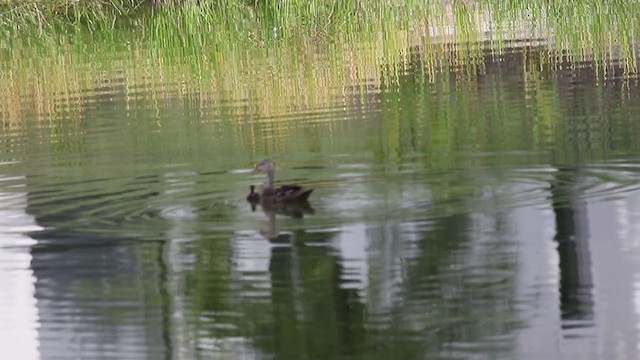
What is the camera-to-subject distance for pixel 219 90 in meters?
17.6

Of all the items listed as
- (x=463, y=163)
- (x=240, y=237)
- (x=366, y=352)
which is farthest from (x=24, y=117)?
(x=366, y=352)

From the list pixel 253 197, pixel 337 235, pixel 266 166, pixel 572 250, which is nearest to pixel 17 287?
pixel 337 235

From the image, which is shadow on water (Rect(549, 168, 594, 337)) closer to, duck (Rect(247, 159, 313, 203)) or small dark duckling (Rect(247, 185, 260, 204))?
duck (Rect(247, 159, 313, 203))

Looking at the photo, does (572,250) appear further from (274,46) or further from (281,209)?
(274,46)

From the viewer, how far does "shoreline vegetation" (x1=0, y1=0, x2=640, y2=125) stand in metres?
17.4

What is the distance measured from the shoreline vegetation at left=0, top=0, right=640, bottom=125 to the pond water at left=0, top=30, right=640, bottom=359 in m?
1.98

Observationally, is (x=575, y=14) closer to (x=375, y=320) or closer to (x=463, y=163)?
(x=463, y=163)

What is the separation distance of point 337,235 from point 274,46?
12684 millimetres

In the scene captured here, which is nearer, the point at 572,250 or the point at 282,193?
the point at 572,250

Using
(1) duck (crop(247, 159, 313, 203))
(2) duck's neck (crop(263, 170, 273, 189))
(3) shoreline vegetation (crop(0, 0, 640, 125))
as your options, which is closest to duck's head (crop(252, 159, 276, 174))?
(2) duck's neck (crop(263, 170, 273, 189))

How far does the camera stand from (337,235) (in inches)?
369

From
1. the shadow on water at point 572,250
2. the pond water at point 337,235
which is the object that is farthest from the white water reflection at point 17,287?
the shadow on water at point 572,250

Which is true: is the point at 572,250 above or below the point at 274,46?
below

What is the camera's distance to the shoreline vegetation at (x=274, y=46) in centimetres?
Answer: 1741
